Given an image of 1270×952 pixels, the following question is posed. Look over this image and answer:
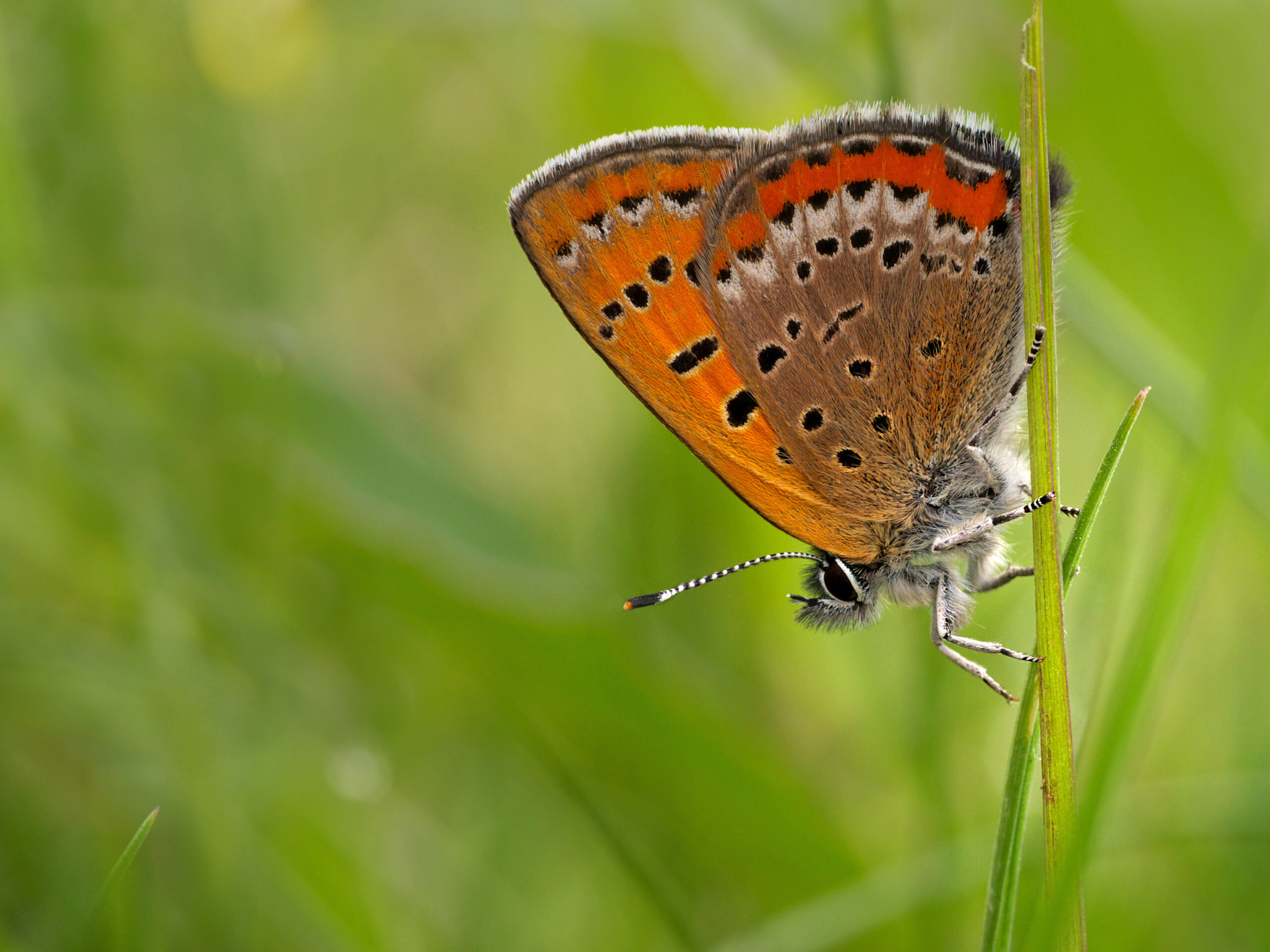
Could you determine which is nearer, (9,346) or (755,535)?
Result: (9,346)

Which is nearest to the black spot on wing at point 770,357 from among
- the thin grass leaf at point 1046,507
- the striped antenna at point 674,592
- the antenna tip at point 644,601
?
the striped antenna at point 674,592

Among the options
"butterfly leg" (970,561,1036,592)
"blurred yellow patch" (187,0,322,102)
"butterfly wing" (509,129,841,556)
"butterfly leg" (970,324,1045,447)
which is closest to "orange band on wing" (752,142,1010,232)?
"butterfly wing" (509,129,841,556)

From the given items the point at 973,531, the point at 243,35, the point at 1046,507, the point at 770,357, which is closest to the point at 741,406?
the point at 770,357

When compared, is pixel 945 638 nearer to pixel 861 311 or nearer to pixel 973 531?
pixel 973 531

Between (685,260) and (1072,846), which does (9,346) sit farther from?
(1072,846)

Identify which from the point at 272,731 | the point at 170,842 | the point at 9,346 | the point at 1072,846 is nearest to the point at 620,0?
the point at 9,346

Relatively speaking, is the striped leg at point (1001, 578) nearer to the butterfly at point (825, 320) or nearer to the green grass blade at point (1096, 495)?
the butterfly at point (825, 320)

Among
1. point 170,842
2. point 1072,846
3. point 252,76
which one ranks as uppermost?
point 252,76
